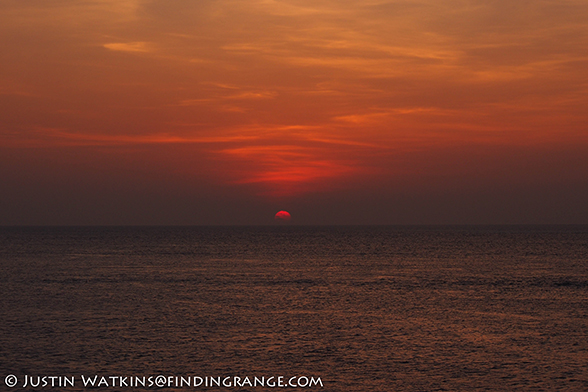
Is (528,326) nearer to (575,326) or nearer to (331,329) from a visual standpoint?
(575,326)

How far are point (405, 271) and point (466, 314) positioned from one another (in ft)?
127

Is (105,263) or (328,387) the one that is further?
(105,263)

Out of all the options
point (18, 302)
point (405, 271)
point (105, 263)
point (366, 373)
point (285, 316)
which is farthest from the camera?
A: point (105, 263)

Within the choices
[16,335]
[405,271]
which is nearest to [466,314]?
[16,335]

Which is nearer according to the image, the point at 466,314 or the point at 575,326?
the point at 575,326

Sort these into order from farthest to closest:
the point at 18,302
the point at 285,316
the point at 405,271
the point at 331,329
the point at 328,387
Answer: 1. the point at 405,271
2. the point at 18,302
3. the point at 285,316
4. the point at 331,329
5. the point at 328,387

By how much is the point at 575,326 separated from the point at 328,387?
19742 millimetres

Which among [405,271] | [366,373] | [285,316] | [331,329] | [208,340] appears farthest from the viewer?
[405,271]

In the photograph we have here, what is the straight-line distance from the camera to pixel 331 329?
36.1 m

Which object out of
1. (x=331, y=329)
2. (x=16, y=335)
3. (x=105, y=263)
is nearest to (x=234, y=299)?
(x=331, y=329)

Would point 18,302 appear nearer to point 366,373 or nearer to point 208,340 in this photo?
point 208,340

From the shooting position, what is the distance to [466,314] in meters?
42.5

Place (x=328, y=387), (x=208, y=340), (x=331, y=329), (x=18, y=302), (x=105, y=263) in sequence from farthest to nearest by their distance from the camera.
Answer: (x=105, y=263) < (x=18, y=302) < (x=331, y=329) < (x=208, y=340) < (x=328, y=387)

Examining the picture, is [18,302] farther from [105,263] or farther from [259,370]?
[105,263]
